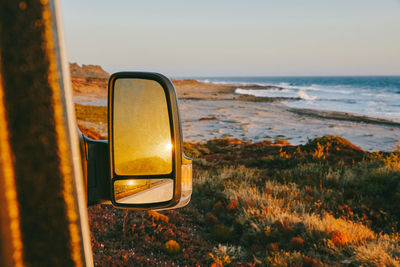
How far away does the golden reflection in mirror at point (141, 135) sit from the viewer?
1.37 meters

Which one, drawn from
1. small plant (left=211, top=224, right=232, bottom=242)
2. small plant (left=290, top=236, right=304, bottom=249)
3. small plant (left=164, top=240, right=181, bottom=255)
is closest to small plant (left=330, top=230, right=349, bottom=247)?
small plant (left=290, top=236, right=304, bottom=249)

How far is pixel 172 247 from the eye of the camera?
4613 mm

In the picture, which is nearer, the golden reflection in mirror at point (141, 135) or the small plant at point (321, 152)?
the golden reflection in mirror at point (141, 135)

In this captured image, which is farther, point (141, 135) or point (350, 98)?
point (350, 98)

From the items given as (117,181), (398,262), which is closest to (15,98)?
(117,181)

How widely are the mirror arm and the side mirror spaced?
0.14 feet

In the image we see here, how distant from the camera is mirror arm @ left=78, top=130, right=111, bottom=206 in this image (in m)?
1.32

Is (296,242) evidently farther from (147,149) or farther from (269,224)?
(147,149)

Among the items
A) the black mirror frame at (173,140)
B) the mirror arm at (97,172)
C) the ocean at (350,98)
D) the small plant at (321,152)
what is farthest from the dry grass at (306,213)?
the ocean at (350,98)

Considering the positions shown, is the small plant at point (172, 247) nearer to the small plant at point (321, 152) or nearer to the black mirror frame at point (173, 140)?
the black mirror frame at point (173, 140)

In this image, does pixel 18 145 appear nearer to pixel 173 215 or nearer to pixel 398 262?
pixel 398 262

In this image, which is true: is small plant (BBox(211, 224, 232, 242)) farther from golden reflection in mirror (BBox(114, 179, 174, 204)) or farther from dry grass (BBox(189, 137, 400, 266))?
golden reflection in mirror (BBox(114, 179, 174, 204))

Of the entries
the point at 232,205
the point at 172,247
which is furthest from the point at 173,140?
the point at 232,205

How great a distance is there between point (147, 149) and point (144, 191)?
0.71ft
